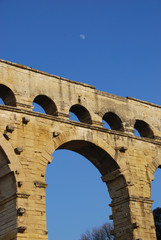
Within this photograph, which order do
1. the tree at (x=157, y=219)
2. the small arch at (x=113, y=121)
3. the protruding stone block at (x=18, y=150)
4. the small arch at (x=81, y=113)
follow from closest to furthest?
the protruding stone block at (x=18, y=150), the small arch at (x=81, y=113), the small arch at (x=113, y=121), the tree at (x=157, y=219)

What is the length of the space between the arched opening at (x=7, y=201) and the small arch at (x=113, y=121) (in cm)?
671

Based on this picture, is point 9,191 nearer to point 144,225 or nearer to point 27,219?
point 27,219

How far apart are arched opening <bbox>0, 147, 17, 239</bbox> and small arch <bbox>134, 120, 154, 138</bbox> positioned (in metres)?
8.63

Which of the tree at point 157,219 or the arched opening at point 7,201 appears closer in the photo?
the arched opening at point 7,201

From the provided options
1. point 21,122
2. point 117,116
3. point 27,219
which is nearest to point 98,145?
point 117,116

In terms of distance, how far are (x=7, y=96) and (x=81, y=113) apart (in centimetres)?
395

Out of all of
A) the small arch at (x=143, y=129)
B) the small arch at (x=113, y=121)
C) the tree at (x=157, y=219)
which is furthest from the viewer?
the tree at (x=157, y=219)

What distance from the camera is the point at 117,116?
2336 cm

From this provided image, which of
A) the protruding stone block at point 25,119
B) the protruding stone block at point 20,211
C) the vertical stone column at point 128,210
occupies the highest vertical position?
the protruding stone block at point 25,119

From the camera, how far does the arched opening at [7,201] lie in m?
17.9

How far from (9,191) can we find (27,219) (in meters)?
1.38

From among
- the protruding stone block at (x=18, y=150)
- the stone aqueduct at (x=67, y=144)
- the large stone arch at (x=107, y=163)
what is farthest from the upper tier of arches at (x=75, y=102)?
the protruding stone block at (x=18, y=150)

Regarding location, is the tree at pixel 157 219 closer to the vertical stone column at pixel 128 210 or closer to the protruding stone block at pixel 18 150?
the vertical stone column at pixel 128 210

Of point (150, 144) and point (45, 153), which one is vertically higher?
point (150, 144)
